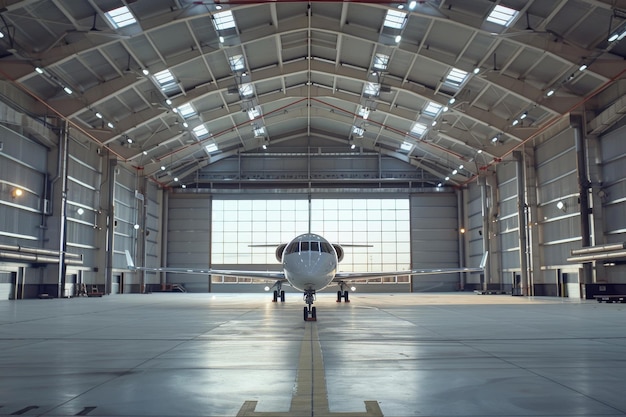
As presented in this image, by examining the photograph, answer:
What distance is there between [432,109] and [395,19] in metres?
12.5

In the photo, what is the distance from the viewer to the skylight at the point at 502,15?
26984 mm

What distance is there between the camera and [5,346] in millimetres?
9234


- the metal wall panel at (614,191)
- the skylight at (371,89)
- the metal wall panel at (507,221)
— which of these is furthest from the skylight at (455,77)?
the metal wall panel at (507,221)

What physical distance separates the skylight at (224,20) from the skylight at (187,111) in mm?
10214

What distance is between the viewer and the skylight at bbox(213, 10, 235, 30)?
96.4 feet

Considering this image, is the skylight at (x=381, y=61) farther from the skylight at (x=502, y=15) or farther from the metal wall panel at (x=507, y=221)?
the metal wall panel at (x=507, y=221)

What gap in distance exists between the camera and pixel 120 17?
27.5 m

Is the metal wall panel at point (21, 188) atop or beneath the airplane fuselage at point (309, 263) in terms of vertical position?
atop

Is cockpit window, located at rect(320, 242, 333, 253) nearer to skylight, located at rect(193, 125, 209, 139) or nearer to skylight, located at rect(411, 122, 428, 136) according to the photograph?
skylight, located at rect(411, 122, 428, 136)

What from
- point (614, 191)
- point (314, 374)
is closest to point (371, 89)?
point (614, 191)

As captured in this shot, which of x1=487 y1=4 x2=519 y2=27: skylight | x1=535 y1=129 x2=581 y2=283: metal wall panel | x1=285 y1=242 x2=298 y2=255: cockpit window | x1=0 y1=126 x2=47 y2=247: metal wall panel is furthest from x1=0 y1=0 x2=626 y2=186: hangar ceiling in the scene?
x1=285 y1=242 x2=298 y2=255: cockpit window

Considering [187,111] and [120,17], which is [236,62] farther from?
[120,17]

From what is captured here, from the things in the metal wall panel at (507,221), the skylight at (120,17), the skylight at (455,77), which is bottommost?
the metal wall panel at (507,221)

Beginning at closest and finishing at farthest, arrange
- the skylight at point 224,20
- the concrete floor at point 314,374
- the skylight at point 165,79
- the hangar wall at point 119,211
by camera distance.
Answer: the concrete floor at point 314,374 < the skylight at point 224,20 < the hangar wall at point 119,211 < the skylight at point 165,79
